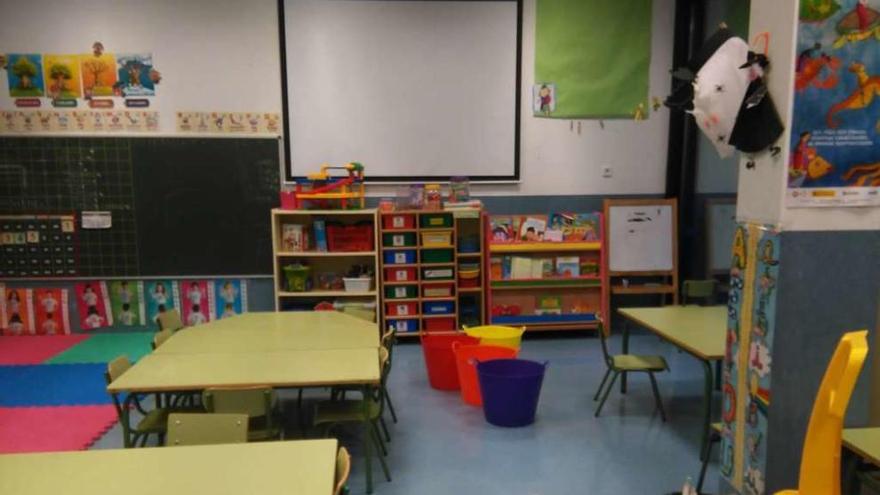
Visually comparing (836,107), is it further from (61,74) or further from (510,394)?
(61,74)

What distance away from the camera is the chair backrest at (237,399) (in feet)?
9.68

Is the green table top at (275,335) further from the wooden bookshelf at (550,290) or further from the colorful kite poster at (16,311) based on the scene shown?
the colorful kite poster at (16,311)

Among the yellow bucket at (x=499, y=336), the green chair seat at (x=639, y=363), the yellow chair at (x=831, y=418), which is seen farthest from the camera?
the yellow bucket at (x=499, y=336)

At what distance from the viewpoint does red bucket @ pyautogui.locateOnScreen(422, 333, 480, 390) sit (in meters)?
4.79

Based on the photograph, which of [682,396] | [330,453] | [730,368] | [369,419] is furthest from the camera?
[682,396]

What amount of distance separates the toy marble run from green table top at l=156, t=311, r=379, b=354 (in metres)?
1.64

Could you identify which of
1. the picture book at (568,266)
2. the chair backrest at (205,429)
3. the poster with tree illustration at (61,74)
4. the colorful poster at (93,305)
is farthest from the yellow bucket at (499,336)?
the poster with tree illustration at (61,74)

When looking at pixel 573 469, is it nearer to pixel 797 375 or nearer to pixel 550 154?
pixel 797 375

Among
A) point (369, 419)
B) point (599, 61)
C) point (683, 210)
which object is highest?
point (599, 61)

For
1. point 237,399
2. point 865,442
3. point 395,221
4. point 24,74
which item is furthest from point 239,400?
point 24,74

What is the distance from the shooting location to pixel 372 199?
6348mm

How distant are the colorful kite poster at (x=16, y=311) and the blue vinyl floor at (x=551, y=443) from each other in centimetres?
304

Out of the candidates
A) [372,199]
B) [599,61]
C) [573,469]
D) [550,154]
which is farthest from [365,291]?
[599,61]

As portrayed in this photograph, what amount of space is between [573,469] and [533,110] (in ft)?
12.9
